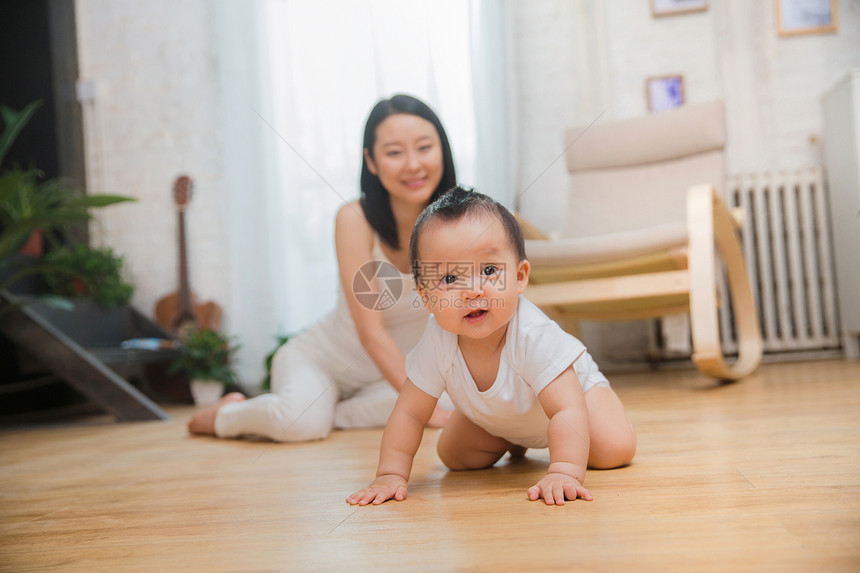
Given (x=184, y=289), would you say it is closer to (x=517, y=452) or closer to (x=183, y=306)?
(x=183, y=306)

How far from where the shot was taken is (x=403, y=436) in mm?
792

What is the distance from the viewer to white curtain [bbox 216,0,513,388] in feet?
8.29

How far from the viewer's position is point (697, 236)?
161cm

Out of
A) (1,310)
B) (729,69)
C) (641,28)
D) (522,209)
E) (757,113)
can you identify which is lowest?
(1,310)

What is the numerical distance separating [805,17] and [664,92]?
21.0 inches

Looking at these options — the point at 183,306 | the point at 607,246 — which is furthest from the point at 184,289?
the point at 607,246

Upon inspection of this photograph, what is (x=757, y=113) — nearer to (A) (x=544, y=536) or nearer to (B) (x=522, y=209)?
(B) (x=522, y=209)

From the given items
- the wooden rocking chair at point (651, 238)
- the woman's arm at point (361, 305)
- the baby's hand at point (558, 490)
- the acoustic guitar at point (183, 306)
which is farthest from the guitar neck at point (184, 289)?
the baby's hand at point (558, 490)

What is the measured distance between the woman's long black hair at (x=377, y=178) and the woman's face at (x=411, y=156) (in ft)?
0.04

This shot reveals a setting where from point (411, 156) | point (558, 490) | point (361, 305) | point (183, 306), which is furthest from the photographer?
point (183, 306)

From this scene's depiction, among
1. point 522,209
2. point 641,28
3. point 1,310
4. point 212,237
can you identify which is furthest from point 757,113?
point 1,310

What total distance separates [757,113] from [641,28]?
517 mm

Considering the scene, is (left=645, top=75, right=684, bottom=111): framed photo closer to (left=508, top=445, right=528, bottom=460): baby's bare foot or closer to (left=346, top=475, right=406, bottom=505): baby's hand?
(left=508, top=445, right=528, bottom=460): baby's bare foot

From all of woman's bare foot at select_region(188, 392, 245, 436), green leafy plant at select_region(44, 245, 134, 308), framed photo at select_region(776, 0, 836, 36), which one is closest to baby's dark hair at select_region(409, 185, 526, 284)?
woman's bare foot at select_region(188, 392, 245, 436)
